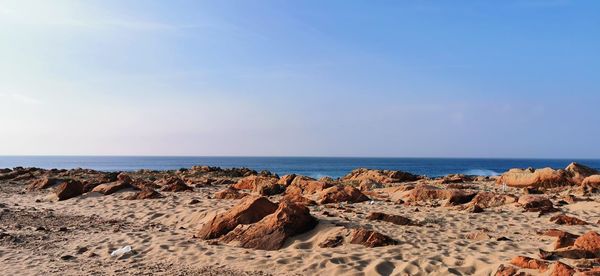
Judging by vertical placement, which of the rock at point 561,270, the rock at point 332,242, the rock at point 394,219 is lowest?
the rock at point 332,242

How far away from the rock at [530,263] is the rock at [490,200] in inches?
295

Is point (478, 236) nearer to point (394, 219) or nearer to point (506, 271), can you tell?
point (394, 219)

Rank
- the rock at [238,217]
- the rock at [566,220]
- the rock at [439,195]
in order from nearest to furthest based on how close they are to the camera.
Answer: the rock at [238,217] → the rock at [566,220] → the rock at [439,195]

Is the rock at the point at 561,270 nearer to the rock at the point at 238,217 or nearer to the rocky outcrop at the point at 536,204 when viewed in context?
the rock at the point at 238,217

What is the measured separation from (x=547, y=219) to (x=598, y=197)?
6.10 m

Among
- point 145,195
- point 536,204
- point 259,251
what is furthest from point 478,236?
point 145,195

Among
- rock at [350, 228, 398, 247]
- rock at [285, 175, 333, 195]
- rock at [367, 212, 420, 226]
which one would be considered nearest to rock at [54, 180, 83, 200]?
rock at [285, 175, 333, 195]

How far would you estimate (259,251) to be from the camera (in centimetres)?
998

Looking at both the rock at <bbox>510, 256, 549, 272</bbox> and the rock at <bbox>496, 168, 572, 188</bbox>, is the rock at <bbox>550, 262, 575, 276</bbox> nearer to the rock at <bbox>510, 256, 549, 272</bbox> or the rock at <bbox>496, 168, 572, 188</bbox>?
the rock at <bbox>510, 256, 549, 272</bbox>

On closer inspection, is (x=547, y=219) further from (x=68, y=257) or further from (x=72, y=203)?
(x=72, y=203)

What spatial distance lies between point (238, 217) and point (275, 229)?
5.15 ft

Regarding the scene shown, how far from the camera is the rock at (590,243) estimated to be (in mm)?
8117

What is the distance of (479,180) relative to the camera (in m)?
27.7

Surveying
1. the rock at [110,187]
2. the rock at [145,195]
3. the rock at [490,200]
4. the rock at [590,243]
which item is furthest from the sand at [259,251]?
the rock at [110,187]
